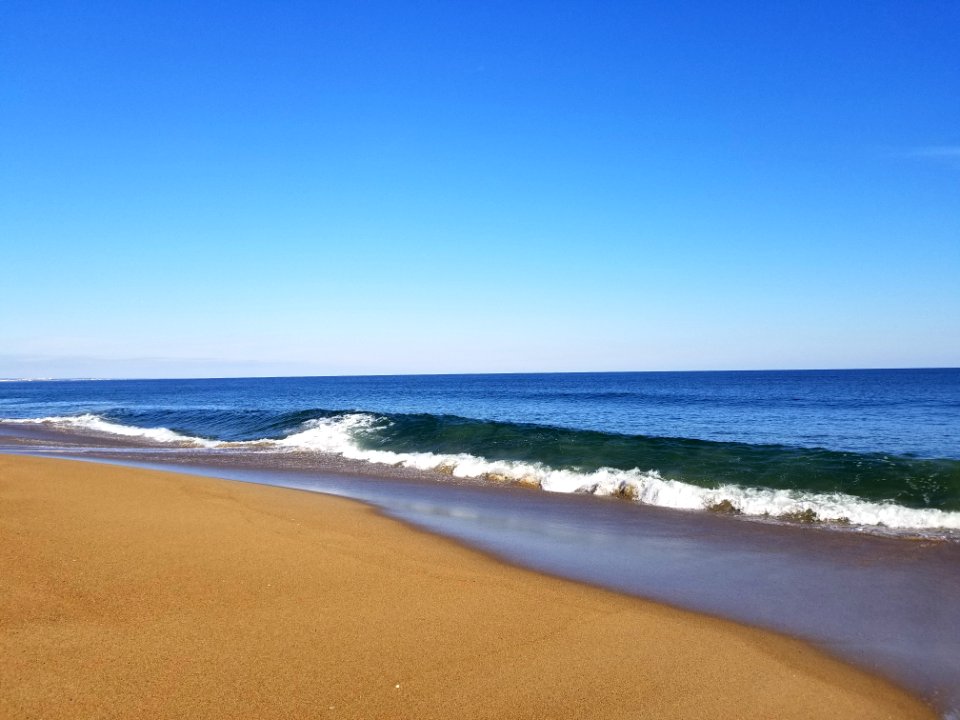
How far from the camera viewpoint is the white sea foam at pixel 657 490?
10906mm

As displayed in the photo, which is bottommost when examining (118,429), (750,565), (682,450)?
(118,429)

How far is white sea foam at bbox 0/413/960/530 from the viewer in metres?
10.9

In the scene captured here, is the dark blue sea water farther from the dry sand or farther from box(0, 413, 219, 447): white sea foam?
the dry sand

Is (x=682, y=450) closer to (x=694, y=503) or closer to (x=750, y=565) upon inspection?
(x=694, y=503)

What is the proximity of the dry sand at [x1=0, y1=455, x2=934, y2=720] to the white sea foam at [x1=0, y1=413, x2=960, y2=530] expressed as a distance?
20.8ft

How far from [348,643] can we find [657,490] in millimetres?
9457

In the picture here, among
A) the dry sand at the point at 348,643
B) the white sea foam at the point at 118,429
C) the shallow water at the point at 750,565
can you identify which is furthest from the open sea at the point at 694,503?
the dry sand at the point at 348,643

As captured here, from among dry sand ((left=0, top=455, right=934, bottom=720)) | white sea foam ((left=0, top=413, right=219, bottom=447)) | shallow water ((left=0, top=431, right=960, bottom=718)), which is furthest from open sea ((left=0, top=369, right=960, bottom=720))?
dry sand ((left=0, top=455, right=934, bottom=720))

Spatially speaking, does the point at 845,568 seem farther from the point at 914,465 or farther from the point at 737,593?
the point at 914,465

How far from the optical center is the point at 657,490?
43.3 ft

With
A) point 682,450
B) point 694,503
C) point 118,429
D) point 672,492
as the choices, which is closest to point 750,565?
point 694,503

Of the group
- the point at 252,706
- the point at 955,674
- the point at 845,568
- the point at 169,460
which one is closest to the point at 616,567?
the point at 845,568

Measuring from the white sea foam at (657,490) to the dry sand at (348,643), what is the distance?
6.34m

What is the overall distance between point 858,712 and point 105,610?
5.55 m
